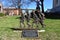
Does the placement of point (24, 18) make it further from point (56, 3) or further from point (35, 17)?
point (56, 3)

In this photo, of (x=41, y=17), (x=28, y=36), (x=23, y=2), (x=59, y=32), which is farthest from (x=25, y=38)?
(x=23, y=2)

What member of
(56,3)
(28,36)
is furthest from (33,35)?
(56,3)

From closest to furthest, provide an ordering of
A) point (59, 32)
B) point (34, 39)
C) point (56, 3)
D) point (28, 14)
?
point (34, 39) → point (59, 32) → point (28, 14) → point (56, 3)

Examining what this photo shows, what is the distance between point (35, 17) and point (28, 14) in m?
0.50

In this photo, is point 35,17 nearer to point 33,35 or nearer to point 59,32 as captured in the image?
point 59,32

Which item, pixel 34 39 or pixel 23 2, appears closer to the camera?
pixel 34 39

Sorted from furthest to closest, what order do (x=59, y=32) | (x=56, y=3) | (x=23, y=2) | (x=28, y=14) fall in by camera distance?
(x=23, y=2)
(x=56, y=3)
(x=28, y=14)
(x=59, y=32)

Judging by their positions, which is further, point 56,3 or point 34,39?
point 56,3

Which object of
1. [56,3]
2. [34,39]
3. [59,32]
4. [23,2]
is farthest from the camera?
[23,2]

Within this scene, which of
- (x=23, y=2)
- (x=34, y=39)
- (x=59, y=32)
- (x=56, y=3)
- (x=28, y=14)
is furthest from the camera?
(x=23, y=2)

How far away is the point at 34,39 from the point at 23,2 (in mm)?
58375

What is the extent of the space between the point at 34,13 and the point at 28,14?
0.40 meters

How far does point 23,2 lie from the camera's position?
7038 cm

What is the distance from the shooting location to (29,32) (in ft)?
41.4
